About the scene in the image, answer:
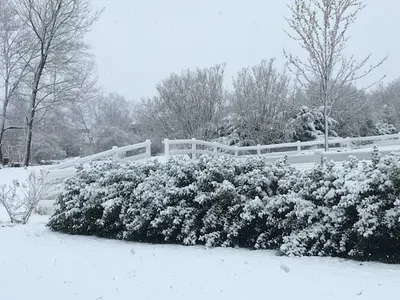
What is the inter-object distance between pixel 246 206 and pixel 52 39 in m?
19.5

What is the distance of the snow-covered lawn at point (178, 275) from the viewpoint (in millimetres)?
4707

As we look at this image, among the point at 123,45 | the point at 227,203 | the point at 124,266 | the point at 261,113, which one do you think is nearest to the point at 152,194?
the point at 227,203

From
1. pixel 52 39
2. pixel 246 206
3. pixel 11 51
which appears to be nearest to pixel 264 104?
pixel 52 39

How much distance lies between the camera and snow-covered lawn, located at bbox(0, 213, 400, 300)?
4.71 m

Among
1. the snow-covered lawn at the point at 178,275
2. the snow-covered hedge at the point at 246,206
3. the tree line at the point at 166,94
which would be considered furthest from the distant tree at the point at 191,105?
the snow-covered lawn at the point at 178,275

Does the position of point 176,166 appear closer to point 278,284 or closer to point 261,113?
point 278,284

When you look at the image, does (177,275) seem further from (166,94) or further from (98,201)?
(166,94)

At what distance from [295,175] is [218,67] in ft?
68.1

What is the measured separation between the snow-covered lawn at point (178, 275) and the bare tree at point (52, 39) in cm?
1761

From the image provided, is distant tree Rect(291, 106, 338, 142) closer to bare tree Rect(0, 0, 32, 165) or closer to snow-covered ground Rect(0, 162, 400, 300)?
bare tree Rect(0, 0, 32, 165)

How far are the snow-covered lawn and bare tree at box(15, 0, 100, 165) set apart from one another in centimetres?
1761

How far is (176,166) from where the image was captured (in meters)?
8.02

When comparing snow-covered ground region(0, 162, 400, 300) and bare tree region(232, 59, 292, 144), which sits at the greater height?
bare tree region(232, 59, 292, 144)

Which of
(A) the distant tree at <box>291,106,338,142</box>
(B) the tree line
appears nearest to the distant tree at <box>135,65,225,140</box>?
(B) the tree line
